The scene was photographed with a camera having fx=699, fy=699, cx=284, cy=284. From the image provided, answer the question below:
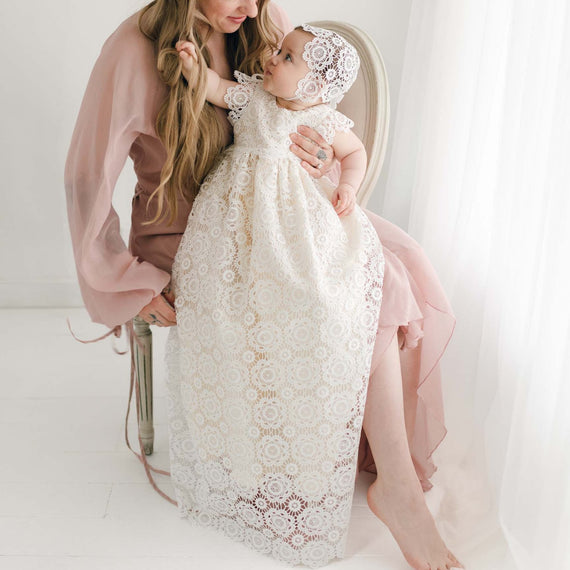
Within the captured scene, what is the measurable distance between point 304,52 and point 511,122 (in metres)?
0.58

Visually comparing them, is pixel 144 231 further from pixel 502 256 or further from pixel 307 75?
pixel 502 256

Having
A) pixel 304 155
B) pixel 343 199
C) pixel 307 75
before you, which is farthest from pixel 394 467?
pixel 307 75

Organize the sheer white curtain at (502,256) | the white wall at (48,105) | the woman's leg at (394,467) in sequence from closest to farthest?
the sheer white curtain at (502,256), the woman's leg at (394,467), the white wall at (48,105)

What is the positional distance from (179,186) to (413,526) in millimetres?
855

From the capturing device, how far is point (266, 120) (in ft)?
4.74

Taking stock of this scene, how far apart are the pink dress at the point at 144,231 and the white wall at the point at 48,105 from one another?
3.57ft

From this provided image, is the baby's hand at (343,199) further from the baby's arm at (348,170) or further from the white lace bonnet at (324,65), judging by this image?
the white lace bonnet at (324,65)

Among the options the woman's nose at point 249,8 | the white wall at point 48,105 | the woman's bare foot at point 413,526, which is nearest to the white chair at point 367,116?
the woman's nose at point 249,8

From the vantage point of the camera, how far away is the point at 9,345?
97.0 inches

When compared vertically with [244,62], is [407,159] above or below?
below

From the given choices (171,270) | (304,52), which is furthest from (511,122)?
(171,270)

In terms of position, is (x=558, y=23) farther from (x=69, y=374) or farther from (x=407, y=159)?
(x=69, y=374)

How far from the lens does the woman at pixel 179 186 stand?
55.3 inches

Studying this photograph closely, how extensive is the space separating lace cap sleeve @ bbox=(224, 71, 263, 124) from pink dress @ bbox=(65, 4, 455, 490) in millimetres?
48
